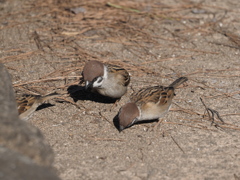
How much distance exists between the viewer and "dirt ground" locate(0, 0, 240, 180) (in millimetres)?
4516

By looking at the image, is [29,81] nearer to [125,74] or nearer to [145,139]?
[125,74]

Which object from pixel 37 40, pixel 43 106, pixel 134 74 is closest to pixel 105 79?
pixel 43 106

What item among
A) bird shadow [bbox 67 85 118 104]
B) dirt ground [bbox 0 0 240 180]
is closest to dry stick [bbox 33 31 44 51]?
dirt ground [bbox 0 0 240 180]

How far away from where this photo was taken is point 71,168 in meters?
4.31

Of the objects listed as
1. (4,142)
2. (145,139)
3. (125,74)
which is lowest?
(145,139)

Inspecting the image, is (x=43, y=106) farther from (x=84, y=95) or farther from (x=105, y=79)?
(x=105, y=79)

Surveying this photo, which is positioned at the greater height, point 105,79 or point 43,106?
point 105,79

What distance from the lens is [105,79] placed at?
17.9 feet

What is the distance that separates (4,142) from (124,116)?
2.17 meters

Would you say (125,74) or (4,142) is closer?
(4,142)

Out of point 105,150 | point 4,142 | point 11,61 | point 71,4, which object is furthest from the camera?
point 71,4

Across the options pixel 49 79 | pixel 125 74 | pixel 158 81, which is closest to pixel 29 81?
pixel 49 79

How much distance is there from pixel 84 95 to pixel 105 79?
0.74 meters

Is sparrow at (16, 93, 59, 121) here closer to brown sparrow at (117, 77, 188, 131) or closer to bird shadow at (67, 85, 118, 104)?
bird shadow at (67, 85, 118, 104)
